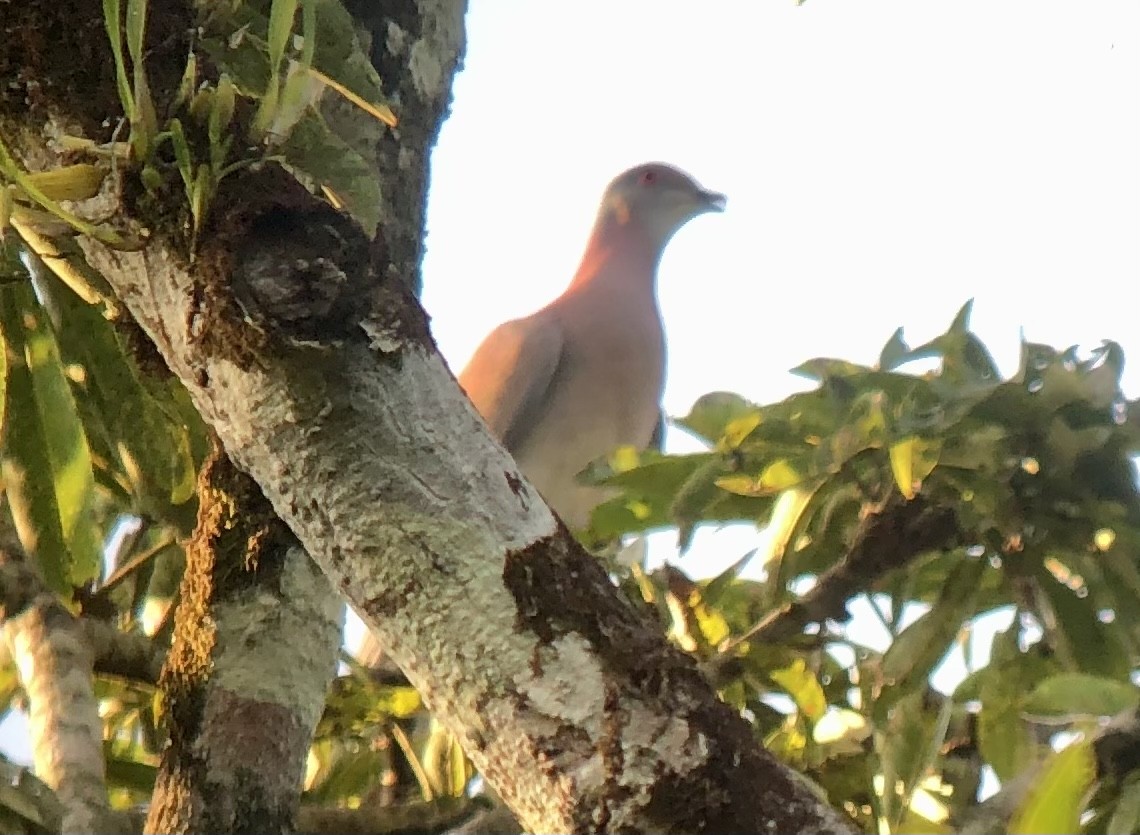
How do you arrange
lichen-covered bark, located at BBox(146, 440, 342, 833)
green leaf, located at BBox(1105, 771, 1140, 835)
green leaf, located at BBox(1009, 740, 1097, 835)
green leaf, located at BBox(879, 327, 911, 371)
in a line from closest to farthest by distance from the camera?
1. green leaf, located at BBox(1009, 740, 1097, 835)
2. green leaf, located at BBox(1105, 771, 1140, 835)
3. lichen-covered bark, located at BBox(146, 440, 342, 833)
4. green leaf, located at BBox(879, 327, 911, 371)

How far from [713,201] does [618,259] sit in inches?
12.6

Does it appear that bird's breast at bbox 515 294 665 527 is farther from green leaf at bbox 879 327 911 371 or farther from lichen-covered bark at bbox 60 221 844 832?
lichen-covered bark at bbox 60 221 844 832

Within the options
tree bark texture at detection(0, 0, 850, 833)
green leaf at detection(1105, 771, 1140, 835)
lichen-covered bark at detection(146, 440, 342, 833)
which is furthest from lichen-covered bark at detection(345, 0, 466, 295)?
green leaf at detection(1105, 771, 1140, 835)

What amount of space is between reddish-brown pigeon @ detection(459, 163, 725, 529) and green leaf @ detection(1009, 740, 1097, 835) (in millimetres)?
1924

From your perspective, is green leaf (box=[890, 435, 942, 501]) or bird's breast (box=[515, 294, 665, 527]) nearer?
green leaf (box=[890, 435, 942, 501])

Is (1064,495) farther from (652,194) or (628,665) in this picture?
(652,194)

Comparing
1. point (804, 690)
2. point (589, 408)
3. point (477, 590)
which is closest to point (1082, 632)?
point (804, 690)

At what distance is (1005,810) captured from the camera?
34.4 inches

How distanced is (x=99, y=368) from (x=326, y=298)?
1.83ft

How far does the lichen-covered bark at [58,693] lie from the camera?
107 centimetres

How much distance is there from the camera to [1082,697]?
77cm

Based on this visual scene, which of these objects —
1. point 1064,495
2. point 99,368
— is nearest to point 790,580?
point 1064,495

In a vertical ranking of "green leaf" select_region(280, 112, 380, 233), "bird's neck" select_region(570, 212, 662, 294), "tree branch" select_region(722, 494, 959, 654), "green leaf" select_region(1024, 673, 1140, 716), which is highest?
"bird's neck" select_region(570, 212, 662, 294)

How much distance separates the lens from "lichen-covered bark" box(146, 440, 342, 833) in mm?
905
